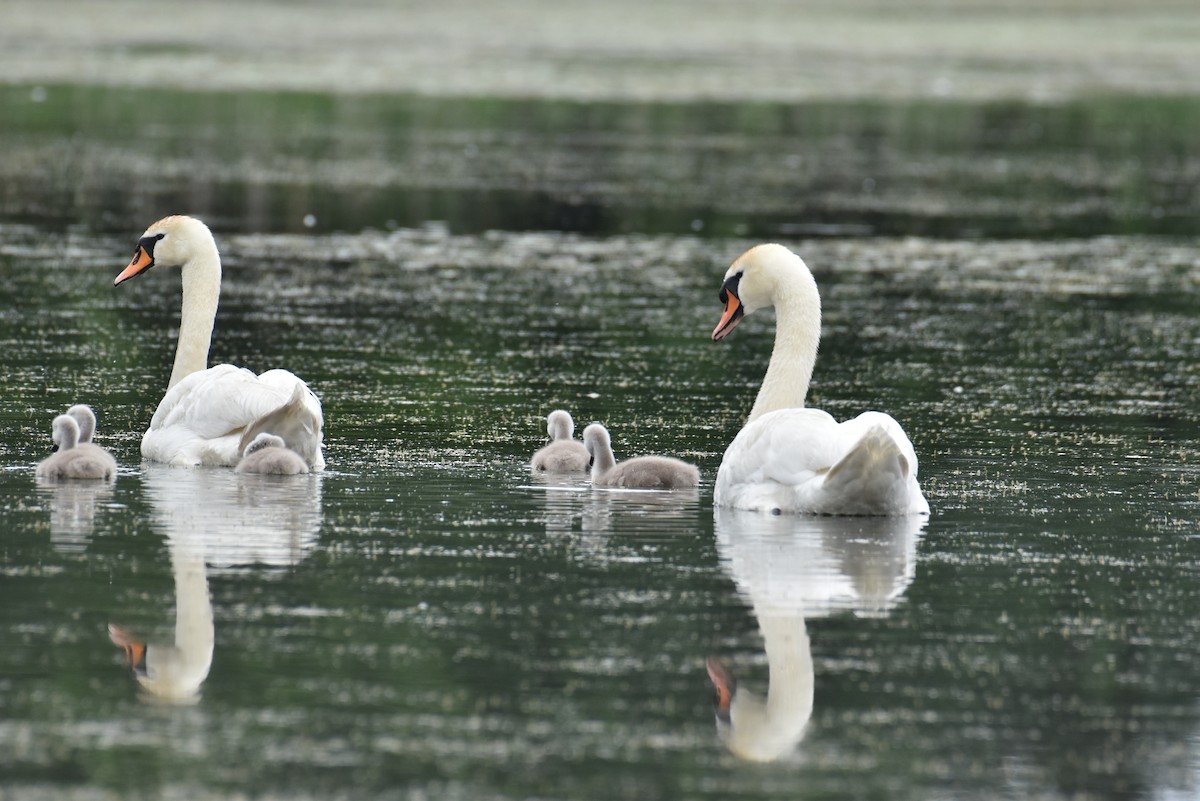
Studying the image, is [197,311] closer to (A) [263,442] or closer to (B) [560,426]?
(A) [263,442]

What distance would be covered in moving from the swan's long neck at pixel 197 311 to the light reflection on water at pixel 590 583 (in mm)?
474

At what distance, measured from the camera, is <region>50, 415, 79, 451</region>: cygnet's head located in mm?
11023

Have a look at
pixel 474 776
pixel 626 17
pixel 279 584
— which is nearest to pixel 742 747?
pixel 474 776

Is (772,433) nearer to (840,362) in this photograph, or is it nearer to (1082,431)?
(1082,431)

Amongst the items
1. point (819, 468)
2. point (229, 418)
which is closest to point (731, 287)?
point (819, 468)

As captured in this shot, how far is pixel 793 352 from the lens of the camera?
11688mm

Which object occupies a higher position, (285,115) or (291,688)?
(285,115)

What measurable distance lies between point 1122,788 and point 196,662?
2.90 metres

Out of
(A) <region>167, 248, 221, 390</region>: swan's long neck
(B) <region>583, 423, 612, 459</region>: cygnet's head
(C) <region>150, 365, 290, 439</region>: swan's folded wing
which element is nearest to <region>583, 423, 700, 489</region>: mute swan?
(B) <region>583, 423, 612, 459</region>: cygnet's head

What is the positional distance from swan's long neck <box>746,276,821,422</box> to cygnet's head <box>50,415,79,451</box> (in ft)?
11.3

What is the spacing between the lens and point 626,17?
229ft

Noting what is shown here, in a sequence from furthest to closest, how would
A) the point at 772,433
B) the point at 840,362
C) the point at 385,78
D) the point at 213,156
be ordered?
the point at 385,78 → the point at 213,156 → the point at 840,362 → the point at 772,433

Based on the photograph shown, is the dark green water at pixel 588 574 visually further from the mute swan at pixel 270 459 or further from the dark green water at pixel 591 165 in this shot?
the dark green water at pixel 591 165

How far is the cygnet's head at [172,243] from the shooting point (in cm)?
1355
